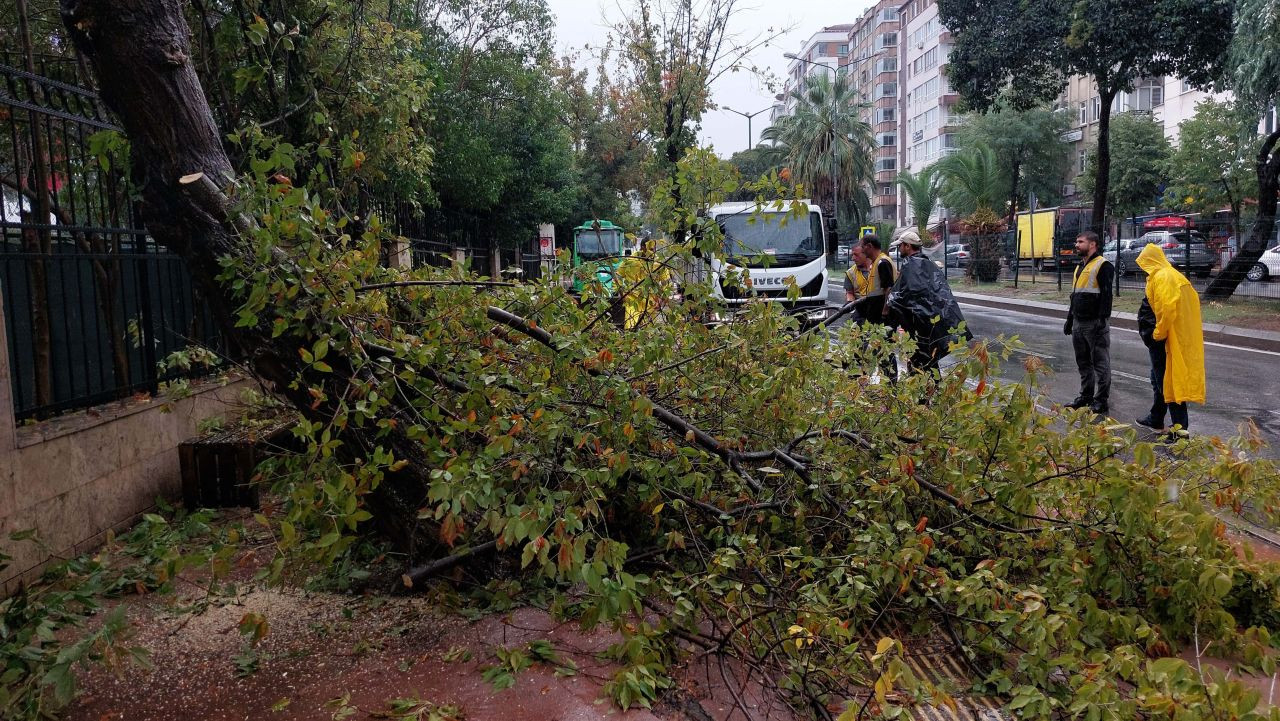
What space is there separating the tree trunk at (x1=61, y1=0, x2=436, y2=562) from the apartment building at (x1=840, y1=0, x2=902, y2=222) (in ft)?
276

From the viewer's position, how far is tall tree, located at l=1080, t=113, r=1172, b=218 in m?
42.8

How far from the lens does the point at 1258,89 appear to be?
54.0ft

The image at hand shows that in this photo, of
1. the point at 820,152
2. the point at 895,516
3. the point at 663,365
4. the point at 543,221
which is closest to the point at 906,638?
the point at 895,516

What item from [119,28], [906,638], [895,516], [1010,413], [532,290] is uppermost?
[119,28]

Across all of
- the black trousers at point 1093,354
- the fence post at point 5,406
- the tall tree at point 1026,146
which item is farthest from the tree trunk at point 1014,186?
the fence post at point 5,406

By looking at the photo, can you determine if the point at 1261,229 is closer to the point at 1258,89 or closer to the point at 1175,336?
the point at 1258,89

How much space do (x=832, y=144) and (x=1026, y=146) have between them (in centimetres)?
1023

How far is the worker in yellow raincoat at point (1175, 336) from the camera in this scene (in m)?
7.42

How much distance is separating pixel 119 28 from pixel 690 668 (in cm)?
335

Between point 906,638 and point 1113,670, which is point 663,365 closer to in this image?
point 906,638

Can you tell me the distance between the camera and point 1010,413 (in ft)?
13.0

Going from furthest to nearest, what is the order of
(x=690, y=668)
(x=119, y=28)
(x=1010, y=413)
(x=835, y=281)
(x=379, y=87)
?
(x=835, y=281), (x=379, y=87), (x=1010, y=413), (x=119, y=28), (x=690, y=668)

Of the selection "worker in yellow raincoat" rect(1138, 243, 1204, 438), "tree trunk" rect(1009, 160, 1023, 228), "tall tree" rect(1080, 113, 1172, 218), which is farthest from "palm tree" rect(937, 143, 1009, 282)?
"worker in yellow raincoat" rect(1138, 243, 1204, 438)

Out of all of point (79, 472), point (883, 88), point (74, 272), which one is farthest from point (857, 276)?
point (883, 88)
